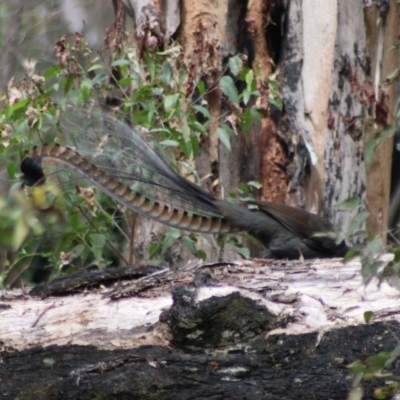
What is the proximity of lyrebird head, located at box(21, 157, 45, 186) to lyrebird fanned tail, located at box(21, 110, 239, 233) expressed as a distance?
0.11 metres

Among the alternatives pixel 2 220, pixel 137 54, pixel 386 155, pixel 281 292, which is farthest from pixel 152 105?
pixel 2 220

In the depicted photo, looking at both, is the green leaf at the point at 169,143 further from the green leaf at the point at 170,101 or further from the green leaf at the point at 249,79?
the green leaf at the point at 249,79

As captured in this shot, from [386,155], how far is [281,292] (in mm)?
3366

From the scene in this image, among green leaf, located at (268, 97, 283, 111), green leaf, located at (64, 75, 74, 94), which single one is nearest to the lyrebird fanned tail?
green leaf, located at (64, 75, 74, 94)

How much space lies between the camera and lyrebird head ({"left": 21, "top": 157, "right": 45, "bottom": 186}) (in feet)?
13.1

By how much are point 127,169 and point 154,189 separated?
0.70 feet

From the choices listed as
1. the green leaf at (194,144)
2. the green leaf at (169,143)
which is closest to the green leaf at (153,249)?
the green leaf at (194,144)

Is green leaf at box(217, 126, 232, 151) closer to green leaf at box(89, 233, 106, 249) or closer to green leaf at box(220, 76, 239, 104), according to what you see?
A: green leaf at box(220, 76, 239, 104)

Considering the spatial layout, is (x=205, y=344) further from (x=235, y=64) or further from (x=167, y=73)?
(x=235, y=64)

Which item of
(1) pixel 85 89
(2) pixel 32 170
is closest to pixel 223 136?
(1) pixel 85 89

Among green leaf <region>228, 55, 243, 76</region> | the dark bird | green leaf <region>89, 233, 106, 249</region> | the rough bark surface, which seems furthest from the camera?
green leaf <region>228, 55, 243, 76</region>

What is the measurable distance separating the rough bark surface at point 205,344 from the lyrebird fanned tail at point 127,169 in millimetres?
1175

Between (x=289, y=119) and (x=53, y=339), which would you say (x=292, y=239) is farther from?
(x=53, y=339)

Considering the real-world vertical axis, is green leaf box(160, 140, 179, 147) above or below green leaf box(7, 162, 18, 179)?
above
